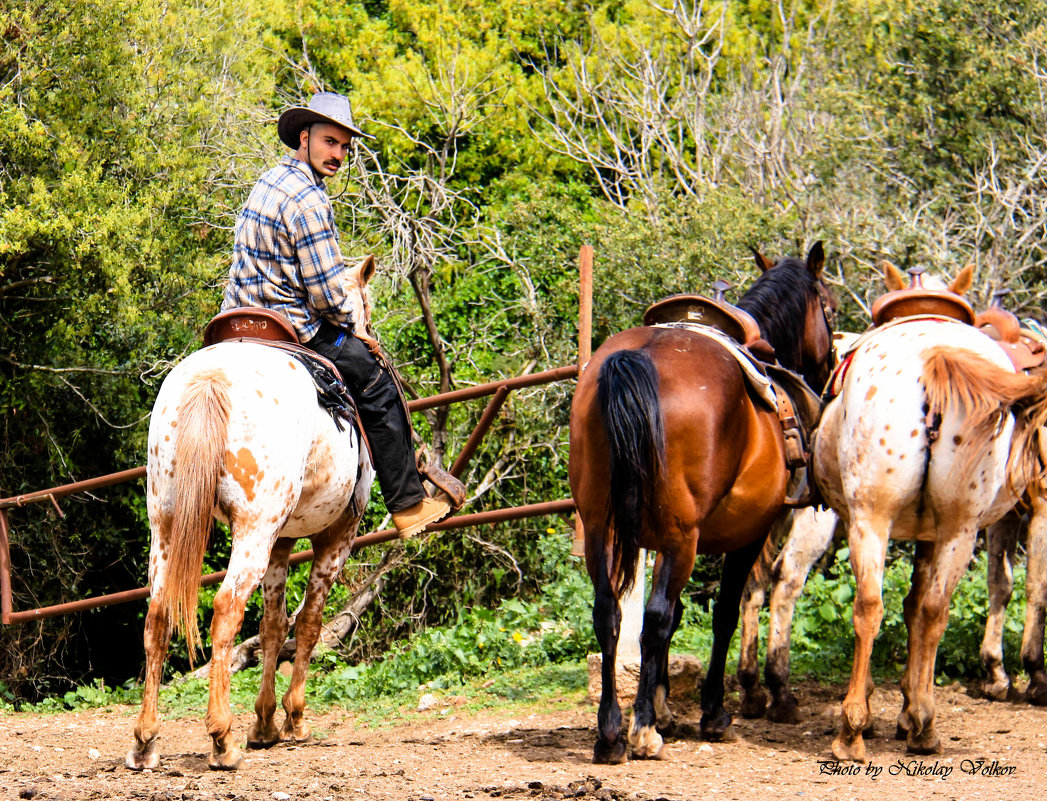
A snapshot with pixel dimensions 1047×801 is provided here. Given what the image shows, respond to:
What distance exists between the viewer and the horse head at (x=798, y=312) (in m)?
5.88

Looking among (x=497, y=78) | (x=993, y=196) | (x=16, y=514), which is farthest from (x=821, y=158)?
(x=16, y=514)

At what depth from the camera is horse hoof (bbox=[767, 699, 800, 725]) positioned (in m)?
5.82

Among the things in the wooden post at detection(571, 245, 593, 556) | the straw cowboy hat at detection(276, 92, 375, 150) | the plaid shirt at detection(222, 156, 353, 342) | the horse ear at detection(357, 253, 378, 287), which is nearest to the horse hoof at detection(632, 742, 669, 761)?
the wooden post at detection(571, 245, 593, 556)

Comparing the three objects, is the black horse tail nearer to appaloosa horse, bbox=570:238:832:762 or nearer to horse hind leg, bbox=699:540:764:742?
appaloosa horse, bbox=570:238:832:762

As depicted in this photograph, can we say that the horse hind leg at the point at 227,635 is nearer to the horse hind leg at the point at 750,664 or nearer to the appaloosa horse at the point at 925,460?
the appaloosa horse at the point at 925,460

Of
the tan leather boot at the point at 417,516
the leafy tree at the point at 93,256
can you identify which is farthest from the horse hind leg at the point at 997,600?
the leafy tree at the point at 93,256

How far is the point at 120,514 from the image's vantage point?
35.4 feet

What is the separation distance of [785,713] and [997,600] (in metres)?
1.68

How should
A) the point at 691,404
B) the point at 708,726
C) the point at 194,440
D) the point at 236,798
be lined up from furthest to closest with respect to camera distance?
the point at 708,726 → the point at 691,404 → the point at 194,440 → the point at 236,798

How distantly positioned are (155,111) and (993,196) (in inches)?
322

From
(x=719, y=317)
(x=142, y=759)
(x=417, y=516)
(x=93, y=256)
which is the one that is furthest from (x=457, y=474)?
(x=93, y=256)

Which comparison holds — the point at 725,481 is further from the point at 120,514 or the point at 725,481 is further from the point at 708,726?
the point at 120,514

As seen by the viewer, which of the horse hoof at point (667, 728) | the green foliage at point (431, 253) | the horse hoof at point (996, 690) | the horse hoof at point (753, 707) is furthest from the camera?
the green foliage at point (431, 253)

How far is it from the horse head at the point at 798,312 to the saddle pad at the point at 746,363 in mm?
651
